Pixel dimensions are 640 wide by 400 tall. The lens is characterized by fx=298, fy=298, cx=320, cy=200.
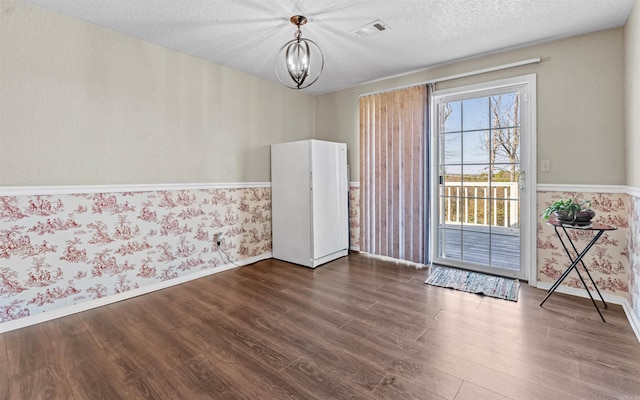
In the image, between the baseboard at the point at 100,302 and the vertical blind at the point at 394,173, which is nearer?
the baseboard at the point at 100,302

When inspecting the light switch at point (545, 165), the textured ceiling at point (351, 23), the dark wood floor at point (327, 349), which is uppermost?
the textured ceiling at point (351, 23)

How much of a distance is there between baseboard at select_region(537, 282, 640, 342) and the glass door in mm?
265

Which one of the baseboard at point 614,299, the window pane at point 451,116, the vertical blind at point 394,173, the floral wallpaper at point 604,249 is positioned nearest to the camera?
the baseboard at point 614,299

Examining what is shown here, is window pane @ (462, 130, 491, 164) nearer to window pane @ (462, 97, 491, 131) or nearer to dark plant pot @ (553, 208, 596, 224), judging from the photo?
window pane @ (462, 97, 491, 131)

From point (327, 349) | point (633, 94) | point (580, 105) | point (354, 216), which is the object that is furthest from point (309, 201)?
point (633, 94)

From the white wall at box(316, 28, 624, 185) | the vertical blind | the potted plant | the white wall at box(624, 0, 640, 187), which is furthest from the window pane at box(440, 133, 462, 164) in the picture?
the white wall at box(624, 0, 640, 187)

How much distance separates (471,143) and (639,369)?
89.1 inches

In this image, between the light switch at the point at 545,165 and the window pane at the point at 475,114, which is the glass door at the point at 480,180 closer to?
the window pane at the point at 475,114

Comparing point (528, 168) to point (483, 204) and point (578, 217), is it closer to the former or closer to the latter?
point (483, 204)

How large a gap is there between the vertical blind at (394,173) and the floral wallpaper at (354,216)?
4.3 inches

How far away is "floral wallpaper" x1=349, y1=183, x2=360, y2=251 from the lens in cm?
413

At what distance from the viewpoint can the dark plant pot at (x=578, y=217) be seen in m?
2.22

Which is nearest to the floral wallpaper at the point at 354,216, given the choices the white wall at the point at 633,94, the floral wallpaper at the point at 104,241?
the floral wallpaper at the point at 104,241

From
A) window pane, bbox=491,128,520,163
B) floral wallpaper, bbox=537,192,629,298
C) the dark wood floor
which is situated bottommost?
the dark wood floor
